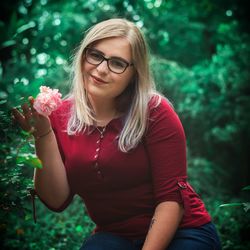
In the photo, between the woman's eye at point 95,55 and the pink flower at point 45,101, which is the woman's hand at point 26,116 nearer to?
the pink flower at point 45,101

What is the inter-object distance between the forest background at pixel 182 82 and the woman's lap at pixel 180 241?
3.44ft

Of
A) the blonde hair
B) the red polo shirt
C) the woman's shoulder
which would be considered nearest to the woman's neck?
the blonde hair

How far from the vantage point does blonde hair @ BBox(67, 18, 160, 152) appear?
2234 millimetres

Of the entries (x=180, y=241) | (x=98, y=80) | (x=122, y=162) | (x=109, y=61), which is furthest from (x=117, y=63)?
(x=180, y=241)

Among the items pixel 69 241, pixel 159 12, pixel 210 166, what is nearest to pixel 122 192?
pixel 69 241

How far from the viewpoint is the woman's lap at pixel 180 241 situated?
2.08 metres

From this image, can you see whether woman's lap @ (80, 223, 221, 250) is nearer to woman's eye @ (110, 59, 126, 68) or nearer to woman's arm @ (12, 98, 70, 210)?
woman's arm @ (12, 98, 70, 210)

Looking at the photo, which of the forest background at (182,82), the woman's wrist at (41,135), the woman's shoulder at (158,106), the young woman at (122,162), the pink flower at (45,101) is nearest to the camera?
the pink flower at (45,101)

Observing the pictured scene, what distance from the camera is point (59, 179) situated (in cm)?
223

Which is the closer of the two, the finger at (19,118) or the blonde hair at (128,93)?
the finger at (19,118)

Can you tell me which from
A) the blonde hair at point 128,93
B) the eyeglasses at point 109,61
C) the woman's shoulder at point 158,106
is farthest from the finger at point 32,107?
the woman's shoulder at point 158,106

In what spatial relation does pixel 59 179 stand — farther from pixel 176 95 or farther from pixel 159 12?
pixel 159 12

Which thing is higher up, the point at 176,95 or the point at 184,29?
the point at 184,29

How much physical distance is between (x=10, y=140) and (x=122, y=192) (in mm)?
779
